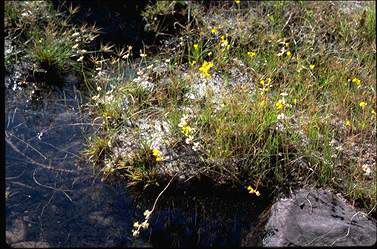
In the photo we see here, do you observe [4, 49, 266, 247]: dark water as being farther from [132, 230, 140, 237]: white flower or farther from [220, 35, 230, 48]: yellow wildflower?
[220, 35, 230, 48]: yellow wildflower

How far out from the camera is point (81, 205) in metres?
3.70

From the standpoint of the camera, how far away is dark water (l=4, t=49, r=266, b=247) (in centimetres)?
350

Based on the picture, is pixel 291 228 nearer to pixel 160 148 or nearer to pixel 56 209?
pixel 160 148

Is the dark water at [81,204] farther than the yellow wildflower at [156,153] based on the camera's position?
No

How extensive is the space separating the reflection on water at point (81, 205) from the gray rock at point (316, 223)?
9.7 inches

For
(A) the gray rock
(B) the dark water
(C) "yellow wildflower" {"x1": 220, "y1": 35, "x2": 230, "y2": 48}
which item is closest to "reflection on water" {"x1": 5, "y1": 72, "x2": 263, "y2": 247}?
(B) the dark water

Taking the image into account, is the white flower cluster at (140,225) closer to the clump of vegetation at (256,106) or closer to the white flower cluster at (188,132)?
the clump of vegetation at (256,106)

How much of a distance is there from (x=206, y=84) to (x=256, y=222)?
1287 millimetres

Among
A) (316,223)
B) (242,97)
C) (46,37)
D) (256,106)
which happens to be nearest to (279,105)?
(256,106)

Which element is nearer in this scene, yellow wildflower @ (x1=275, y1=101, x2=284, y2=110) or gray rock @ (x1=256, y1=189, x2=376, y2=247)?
gray rock @ (x1=256, y1=189, x2=376, y2=247)

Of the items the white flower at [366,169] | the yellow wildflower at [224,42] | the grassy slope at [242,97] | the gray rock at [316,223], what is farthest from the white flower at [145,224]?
the yellow wildflower at [224,42]

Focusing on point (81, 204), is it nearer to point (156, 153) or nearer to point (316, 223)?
point (156, 153)

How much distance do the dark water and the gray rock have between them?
24cm

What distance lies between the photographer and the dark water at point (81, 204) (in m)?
3.50
